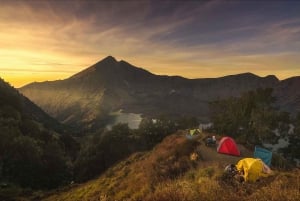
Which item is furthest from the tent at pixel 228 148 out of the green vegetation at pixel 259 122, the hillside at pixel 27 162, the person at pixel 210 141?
the hillside at pixel 27 162

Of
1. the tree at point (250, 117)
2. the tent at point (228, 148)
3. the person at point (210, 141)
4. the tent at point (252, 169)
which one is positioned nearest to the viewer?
the tent at point (252, 169)

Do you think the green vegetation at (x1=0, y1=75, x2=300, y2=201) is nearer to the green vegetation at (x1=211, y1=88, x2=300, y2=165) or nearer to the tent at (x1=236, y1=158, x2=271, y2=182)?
the green vegetation at (x1=211, y1=88, x2=300, y2=165)

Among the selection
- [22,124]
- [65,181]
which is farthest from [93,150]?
[22,124]

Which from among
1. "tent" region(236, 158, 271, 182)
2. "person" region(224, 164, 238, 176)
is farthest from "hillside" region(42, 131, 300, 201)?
"tent" region(236, 158, 271, 182)

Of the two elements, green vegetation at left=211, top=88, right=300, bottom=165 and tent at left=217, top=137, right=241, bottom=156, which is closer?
tent at left=217, top=137, right=241, bottom=156

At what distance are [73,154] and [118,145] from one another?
27.1m

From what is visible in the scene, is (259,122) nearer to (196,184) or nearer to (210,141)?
(210,141)

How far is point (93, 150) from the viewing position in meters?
75.3

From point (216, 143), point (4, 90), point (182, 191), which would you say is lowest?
point (216, 143)

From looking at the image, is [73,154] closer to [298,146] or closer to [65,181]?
[65,181]

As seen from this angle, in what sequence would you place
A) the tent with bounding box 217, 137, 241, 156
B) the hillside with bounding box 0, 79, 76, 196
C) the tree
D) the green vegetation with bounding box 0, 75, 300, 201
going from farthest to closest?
the tree → the hillside with bounding box 0, 79, 76, 196 → the green vegetation with bounding box 0, 75, 300, 201 → the tent with bounding box 217, 137, 241, 156

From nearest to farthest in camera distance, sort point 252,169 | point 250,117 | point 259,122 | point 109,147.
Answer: point 252,169
point 259,122
point 250,117
point 109,147

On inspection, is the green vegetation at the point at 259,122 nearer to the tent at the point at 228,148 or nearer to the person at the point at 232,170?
the tent at the point at 228,148

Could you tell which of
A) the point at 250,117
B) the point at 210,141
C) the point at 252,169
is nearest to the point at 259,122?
the point at 250,117
